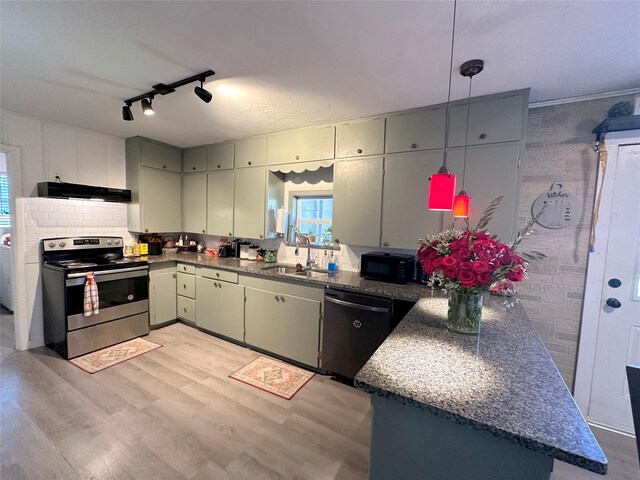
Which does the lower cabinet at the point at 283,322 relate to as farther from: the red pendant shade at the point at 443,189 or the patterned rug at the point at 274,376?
the red pendant shade at the point at 443,189

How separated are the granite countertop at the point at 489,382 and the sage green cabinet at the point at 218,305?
7.14ft

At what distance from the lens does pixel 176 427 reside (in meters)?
1.94

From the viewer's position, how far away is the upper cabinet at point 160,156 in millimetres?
3605

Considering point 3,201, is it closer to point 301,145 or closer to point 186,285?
point 186,285

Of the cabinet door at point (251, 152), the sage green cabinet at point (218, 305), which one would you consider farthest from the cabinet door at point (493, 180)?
the sage green cabinet at point (218, 305)

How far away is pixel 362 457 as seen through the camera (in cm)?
174

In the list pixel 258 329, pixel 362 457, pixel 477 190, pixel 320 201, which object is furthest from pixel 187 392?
pixel 477 190

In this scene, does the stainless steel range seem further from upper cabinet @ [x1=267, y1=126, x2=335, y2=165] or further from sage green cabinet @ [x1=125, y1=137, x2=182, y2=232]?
upper cabinet @ [x1=267, y1=126, x2=335, y2=165]

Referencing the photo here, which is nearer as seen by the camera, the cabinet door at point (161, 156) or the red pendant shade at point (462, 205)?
the red pendant shade at point (462, 205)

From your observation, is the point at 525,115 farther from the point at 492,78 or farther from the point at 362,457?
the point at 362,457

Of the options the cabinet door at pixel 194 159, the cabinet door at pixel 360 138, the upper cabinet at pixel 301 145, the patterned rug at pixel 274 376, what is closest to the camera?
the patterned rug at pixel 274 376

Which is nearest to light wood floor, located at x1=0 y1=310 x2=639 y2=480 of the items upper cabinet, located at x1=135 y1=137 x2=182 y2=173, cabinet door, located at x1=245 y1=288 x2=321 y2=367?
cabinet door, located at x1=245 y1=288 x2=321 y2=367

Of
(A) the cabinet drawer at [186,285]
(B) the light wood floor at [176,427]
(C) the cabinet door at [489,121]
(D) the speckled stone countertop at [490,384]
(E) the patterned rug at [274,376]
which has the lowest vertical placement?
(B) the light wood floor at [176,427]

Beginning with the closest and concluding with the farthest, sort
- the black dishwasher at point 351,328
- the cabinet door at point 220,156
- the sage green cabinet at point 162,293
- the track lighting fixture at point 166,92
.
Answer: the track lighting fixture at point 166,92, the black dishwasher at point 351,328, the sage green cabinet at point 162,293, the cabinet door at point 220,156
